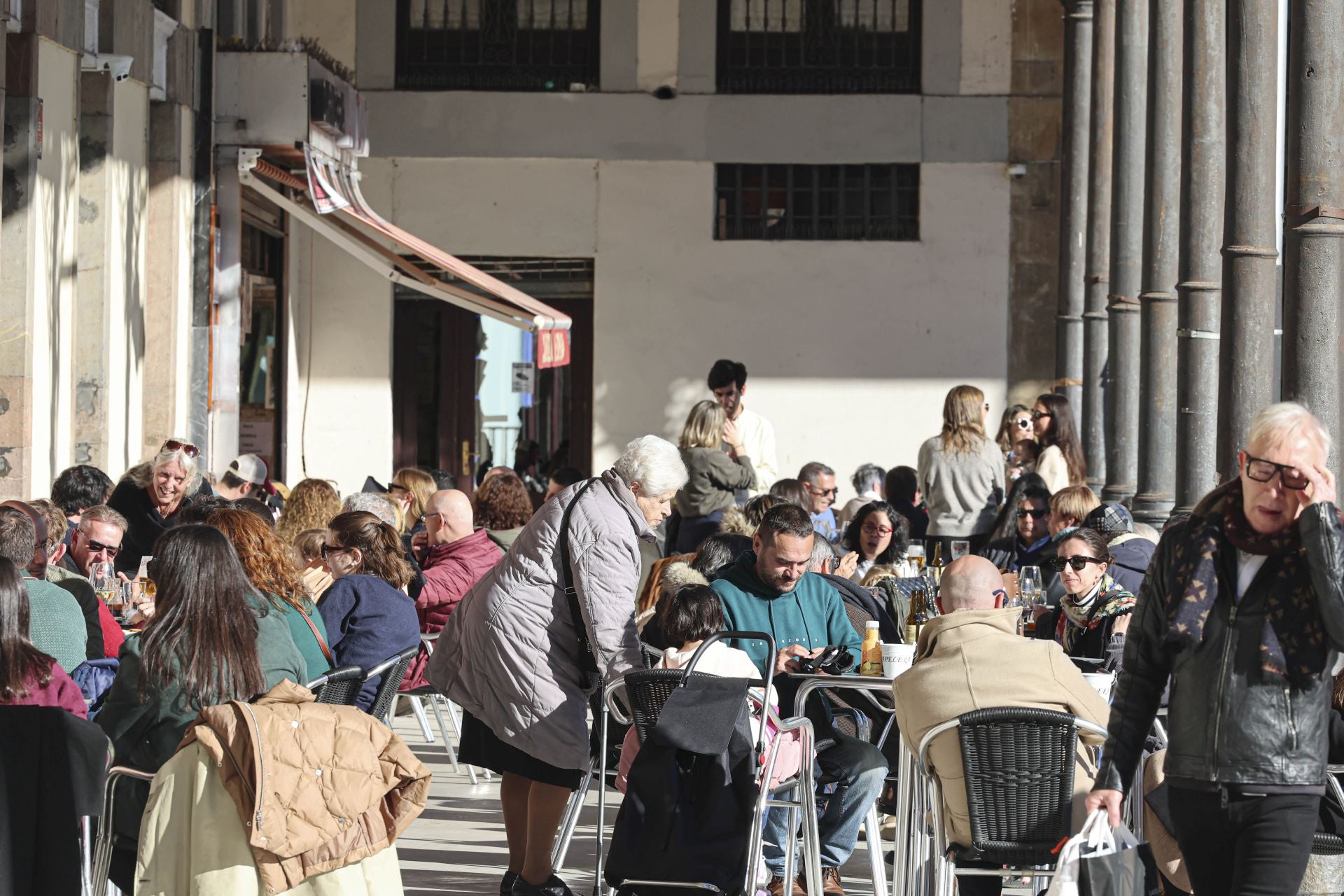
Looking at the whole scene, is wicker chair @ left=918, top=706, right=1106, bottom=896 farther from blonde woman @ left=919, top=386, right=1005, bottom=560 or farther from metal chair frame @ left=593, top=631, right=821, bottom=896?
blonde woman @ left=919, top=386, right=1005, bottom=560

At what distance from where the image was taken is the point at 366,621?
7.24m

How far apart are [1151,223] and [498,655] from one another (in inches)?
289

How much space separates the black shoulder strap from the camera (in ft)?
19.8

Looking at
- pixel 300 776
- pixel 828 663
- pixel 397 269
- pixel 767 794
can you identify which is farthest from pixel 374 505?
pixel 397 269

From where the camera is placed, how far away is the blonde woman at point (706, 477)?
1090cm

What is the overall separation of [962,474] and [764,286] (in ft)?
23.4

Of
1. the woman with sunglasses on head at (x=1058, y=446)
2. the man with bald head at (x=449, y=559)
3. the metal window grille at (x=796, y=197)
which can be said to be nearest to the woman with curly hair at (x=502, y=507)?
the man with bald head at (x=449, y=559)

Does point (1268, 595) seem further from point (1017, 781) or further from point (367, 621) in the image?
point (367, 621)

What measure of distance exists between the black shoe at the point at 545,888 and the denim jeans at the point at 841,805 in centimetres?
73

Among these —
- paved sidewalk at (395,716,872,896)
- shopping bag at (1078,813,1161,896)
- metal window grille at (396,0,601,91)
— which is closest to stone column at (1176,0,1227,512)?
paved sidewalk at (395,716,872,896)

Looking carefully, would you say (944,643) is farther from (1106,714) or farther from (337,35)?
(337,35)

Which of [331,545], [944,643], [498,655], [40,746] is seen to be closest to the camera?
[40,746]

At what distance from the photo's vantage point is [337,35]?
18.5 meters

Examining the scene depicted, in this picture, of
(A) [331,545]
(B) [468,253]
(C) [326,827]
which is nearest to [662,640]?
(A) [331,545]
